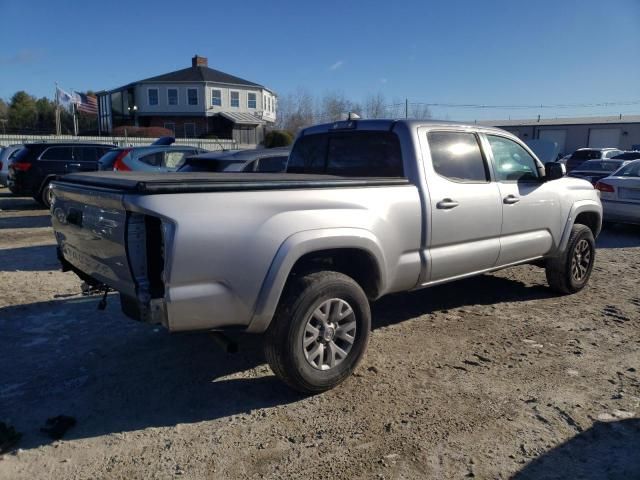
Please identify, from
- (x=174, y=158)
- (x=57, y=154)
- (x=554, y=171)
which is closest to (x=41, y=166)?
(x=57, y=154)

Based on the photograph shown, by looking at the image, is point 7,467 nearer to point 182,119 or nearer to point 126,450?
point 126,450

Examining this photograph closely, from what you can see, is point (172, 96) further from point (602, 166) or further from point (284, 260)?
point (284, 260)

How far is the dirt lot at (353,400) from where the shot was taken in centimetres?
287

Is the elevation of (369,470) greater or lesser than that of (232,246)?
lesser

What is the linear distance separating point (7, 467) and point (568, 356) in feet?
13.4

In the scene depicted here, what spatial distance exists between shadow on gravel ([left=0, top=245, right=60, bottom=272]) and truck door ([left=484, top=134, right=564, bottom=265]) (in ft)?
19.3

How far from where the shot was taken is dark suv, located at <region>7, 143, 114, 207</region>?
13398 millimetres

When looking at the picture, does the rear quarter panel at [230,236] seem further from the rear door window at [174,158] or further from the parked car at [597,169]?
the parked car at [597,169]

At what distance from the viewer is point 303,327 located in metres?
3.40

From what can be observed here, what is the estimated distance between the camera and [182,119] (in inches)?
1932

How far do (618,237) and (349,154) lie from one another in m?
7.92

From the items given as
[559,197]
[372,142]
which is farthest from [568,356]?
[372,142]

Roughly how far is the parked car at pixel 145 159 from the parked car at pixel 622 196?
29.1ft

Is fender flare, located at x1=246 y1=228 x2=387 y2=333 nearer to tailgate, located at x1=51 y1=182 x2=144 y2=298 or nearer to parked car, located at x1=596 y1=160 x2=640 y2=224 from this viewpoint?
tailgate, located at x1=51 y1=182 x2=144 y2=298
